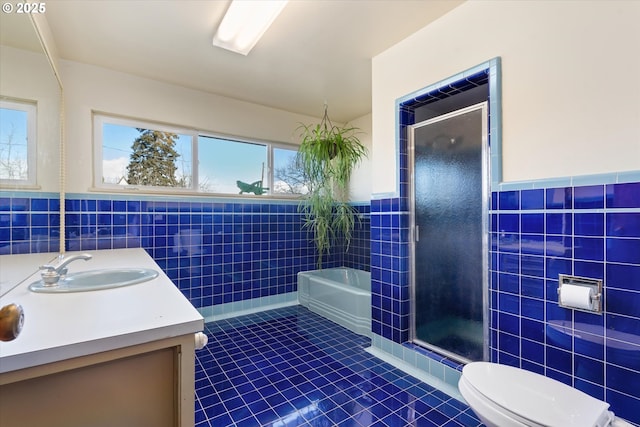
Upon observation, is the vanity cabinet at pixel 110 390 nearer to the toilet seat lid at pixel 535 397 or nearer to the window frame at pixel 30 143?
the window frame at pixel 30 143

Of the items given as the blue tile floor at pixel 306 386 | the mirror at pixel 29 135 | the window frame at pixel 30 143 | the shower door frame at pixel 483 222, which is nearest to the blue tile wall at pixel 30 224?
the mirror at pixel 29 135

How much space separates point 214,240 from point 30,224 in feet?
4.60

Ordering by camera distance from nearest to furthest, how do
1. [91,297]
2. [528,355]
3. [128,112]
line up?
1. [91,297]
2. [528,355]
3. [128,112]

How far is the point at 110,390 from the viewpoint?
0.77 meters

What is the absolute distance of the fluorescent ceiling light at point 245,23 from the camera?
1760 millimetres

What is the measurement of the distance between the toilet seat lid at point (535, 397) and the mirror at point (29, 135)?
212cm

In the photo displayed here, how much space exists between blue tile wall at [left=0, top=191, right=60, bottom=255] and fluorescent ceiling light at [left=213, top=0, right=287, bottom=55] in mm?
A: 1607

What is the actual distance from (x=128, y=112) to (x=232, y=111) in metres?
0.98

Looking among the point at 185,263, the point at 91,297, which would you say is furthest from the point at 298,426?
the point at 185,263

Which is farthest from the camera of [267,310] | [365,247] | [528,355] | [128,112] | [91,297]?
[365,247]

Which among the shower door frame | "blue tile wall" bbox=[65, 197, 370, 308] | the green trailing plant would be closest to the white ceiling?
the green trailing plant

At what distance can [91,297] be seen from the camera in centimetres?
108

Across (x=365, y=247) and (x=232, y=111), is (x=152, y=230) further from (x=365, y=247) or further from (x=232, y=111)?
(x=365, y=247)

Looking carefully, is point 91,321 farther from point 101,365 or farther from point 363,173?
point 363,173
